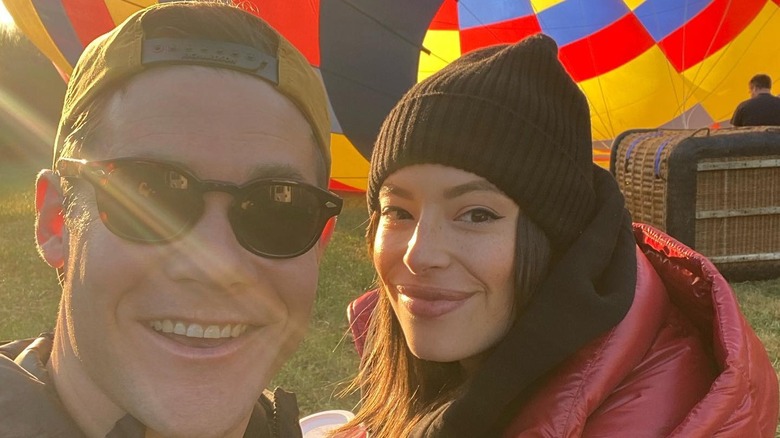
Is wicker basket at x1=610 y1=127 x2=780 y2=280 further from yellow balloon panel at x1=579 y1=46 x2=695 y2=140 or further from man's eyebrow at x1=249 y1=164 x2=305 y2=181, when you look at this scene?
man's eyebrow at x1=249 y1=164 x2=305 y2=181

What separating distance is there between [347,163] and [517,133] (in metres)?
4.45

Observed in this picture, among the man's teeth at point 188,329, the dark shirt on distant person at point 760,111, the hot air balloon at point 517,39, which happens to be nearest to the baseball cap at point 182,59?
the man's teeth at point 188,329

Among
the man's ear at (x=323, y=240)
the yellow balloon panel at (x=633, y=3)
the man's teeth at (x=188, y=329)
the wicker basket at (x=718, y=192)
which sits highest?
the yellow balloon panel at (x=633, y=3)

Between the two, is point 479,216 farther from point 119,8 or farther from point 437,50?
point 437,50

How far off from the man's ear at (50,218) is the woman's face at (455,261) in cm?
74

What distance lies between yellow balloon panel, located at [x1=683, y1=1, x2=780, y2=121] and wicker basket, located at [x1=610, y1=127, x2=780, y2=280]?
6.83 ft

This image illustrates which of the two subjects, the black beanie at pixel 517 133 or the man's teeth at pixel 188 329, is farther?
the black beanie at pixel 517 133

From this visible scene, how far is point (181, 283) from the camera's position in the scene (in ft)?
2.97

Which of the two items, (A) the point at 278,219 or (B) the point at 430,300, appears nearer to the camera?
(A) the point at 278,219

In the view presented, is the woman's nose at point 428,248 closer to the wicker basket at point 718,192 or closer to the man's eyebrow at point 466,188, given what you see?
the man's eyebrow at point 466,188

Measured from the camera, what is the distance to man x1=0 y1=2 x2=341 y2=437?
2.96ft

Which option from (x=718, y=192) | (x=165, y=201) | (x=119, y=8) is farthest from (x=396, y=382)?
(x=119, y=8)

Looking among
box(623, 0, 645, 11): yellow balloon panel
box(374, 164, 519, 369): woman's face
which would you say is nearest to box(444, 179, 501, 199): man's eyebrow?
box(374, 164, 519, 369): woman's face

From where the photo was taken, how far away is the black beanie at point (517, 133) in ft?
4.99
